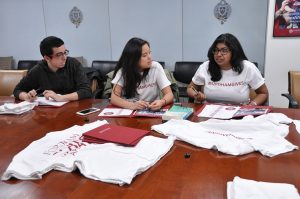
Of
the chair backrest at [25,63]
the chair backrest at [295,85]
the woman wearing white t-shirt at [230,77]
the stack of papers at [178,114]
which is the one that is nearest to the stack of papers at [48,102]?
the stack of papers at [178,114]

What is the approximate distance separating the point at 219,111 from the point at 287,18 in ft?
6.79

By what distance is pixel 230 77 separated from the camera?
94.7 inches

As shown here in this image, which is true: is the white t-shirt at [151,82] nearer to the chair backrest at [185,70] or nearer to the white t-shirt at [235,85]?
the white t-shirt at [235,85]

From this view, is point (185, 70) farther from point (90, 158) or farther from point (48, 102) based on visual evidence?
point (90, 158)

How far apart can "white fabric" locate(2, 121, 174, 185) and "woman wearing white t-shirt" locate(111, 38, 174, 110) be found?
35.2 inches

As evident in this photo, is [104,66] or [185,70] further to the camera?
[104,66]

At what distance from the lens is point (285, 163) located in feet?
3.89

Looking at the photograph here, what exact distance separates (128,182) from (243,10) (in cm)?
345

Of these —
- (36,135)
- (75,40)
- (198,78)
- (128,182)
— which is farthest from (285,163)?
(75,40)

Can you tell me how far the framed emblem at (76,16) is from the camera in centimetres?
466

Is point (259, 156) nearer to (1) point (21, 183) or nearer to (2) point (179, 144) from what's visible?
(2) point (179, 144)

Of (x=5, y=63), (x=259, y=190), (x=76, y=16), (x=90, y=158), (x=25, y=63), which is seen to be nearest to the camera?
(x=259, y=190)

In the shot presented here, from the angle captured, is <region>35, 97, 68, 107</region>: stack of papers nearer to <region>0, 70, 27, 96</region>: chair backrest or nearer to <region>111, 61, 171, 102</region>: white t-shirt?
<region>111, 61, 171, 102</region>: white t-shirt

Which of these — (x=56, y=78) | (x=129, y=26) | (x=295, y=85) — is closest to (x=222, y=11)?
(x=129, y=26)
